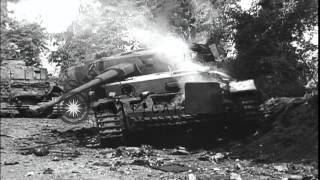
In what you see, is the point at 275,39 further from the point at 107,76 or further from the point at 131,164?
the point at 131,164

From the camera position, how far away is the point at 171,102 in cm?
930

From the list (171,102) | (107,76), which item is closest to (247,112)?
(171,102)

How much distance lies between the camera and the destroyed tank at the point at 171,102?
29.2ft

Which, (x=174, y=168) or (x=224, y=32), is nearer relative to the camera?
(x=174, y=168)

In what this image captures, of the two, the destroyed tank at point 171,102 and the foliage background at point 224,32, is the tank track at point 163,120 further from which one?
the foliage background at point 224,32

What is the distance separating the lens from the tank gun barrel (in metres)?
10.1

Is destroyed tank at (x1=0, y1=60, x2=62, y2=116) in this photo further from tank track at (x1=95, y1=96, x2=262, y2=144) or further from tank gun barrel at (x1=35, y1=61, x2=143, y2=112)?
tank track at (x1=95, y1=96, x2=262, y2=144)

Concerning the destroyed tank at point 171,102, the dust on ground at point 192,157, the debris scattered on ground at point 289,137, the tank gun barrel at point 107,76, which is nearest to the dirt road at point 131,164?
the dust on ground at point 192,157

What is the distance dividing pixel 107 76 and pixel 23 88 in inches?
333

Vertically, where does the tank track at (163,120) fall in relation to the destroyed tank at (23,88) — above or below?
below

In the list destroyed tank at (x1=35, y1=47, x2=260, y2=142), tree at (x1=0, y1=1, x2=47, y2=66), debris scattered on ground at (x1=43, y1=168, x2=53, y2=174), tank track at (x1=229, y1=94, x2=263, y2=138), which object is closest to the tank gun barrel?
destroyed tank at (x1=35, y1=47, x2=260, y2=142)

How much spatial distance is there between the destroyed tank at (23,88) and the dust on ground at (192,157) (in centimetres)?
602

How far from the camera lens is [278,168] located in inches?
254

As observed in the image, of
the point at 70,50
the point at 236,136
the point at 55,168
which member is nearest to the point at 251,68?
the point at 236,136
